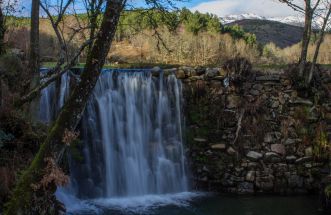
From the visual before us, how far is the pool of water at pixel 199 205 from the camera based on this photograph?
10852 millimetres

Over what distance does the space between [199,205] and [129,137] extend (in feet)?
9.64

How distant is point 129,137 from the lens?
13.3 m

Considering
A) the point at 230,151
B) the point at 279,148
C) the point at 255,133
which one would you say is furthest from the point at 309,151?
the point at 230,151

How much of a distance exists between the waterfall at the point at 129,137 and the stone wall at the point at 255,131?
21.0 inches

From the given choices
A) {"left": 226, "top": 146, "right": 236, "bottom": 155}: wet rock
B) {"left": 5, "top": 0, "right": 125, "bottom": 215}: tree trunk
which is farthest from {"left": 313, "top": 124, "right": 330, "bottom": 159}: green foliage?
{"left": 5, "top": 0, "right": 125, "bottom": 215}: tree trunk

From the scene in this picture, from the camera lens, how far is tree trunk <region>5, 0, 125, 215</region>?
5371 mm

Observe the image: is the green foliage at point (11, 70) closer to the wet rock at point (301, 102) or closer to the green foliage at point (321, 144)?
the wet rock at point (301, 102)

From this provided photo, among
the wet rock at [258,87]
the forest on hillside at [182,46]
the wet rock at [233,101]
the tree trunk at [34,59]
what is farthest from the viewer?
the forest on hillside at [182,46]

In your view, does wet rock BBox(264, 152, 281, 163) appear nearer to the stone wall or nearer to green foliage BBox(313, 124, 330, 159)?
the stone wall

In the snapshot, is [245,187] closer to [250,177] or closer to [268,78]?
[250,177]

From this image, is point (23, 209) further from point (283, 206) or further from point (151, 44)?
point (151, 44)

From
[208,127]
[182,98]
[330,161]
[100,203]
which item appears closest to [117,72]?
[182,98]

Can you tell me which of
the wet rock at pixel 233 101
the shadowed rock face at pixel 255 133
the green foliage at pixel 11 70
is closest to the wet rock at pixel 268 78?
the shadowed rock face at pixel 255 133

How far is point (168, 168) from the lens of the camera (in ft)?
44.0
